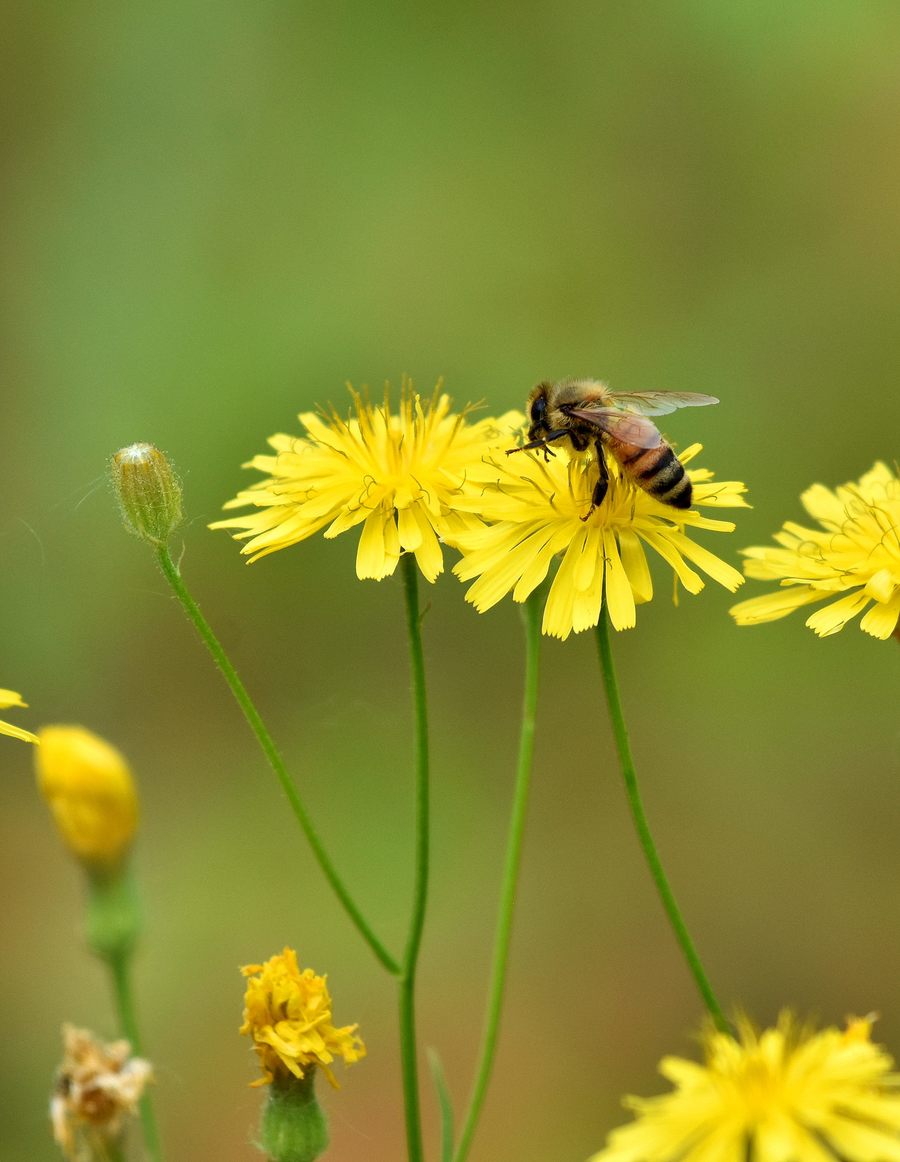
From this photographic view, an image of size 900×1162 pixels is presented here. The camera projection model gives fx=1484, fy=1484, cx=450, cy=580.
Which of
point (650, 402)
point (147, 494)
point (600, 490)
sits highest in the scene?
point (650, 402)

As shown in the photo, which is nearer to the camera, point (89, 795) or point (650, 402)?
point (89, 795)

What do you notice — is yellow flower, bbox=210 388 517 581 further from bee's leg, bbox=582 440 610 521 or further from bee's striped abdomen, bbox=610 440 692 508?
bee's striped abdomen, bbox=610 440 692 508

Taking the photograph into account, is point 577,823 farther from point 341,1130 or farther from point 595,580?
point 595,580

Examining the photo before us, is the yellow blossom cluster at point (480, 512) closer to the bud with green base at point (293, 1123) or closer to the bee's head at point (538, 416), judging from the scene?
the bee's head at point (538, 416)

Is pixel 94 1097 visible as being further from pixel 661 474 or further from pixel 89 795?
pixel 661 474

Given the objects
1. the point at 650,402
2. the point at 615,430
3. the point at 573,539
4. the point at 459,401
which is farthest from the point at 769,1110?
the point at 459,401

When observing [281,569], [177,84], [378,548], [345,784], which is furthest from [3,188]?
[378,548]

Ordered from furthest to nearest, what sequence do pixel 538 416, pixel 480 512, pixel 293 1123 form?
1. pixel 538 416
2. pixel 480 512
3. pixel 293 1123
